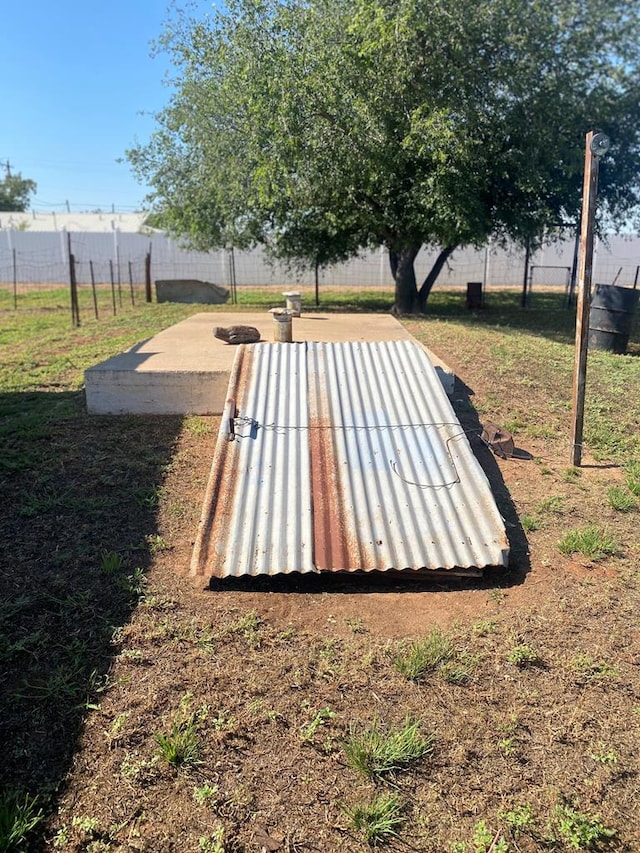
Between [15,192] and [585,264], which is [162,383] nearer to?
[585,264]

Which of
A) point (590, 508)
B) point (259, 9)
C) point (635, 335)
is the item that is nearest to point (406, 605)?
point (590, 508)

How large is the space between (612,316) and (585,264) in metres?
5.10

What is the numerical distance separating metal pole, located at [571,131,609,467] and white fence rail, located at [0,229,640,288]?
659 inches

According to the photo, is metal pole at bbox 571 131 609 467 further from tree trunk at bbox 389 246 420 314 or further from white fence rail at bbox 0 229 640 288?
white fence rail at bbox 0 229 640 288

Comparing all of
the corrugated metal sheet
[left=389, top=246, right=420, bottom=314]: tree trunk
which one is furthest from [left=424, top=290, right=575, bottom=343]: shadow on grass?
the corrugated metal sheet

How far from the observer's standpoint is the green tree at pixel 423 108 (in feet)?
31.9

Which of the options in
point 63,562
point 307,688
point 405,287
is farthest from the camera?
point 405,287

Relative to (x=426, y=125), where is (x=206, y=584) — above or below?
below

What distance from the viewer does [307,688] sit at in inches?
94.5

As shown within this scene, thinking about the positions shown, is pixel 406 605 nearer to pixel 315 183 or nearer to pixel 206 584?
pixel 206 584

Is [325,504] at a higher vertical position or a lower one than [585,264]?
lower

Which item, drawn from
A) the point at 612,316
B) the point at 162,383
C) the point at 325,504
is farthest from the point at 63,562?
the point at 612,316

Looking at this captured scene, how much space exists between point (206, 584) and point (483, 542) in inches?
55.6

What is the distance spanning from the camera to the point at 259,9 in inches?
440
